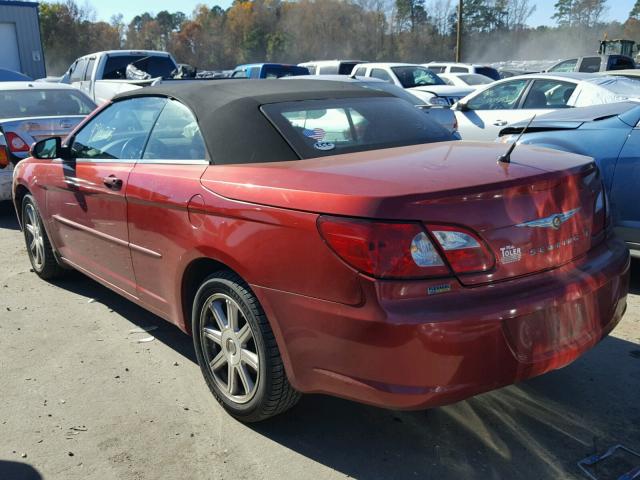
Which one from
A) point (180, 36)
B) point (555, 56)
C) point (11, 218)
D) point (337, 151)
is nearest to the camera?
point (337, 151)

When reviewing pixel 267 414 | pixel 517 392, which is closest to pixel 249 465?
pixel 267 414

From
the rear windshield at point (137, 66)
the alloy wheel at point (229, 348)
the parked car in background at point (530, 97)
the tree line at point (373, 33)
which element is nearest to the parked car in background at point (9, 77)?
the rear windshield at point (137, 66)

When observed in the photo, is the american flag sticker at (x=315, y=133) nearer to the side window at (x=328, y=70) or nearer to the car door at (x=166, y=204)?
the car door at (x=166, y=204)

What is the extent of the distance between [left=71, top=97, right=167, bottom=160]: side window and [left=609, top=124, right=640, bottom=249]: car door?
3249mm

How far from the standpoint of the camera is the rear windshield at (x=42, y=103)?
827 centimetres

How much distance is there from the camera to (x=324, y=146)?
3.22 metres

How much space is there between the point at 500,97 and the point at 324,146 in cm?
614

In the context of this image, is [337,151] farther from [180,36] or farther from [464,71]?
[180,36]

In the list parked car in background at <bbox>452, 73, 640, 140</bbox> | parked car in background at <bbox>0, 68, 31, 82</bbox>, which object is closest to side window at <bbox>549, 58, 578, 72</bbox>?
parked car in background at <bbox>452, 73, 640, 140</bbox>

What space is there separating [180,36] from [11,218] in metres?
78.1

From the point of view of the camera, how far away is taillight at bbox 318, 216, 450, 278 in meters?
2.36

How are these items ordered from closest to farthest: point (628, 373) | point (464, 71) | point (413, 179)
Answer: point (413, 179) → point (628, 373) → point (464, 71)

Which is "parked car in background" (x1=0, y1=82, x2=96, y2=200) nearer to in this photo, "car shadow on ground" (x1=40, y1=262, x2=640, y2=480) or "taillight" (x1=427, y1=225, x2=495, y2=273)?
"car shadow on ground" (x1=40, y1=262, x2=640, y2=480)

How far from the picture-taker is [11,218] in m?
8.16
